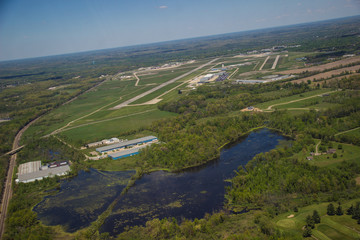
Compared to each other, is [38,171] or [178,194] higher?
[38,171]

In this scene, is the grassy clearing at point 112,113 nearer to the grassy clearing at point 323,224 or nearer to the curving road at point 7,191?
the curving road at point 7,191

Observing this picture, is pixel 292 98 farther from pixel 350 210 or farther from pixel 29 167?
pixel 29 167

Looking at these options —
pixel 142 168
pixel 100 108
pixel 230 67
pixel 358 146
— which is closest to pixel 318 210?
pixel 358 146

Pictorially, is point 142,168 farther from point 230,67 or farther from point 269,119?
point 230,67

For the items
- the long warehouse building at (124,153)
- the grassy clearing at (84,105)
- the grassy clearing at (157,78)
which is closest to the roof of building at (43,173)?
the long warehouse building at (124,153)

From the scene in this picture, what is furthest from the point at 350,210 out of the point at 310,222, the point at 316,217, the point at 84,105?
the point at 84,105
